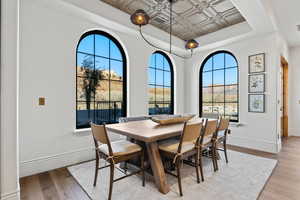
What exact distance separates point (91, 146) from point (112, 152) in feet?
4.63

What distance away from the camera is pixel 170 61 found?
4770 millimetres

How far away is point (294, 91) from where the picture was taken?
15.4 feet

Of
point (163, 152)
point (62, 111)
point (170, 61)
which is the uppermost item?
point (170, 61)

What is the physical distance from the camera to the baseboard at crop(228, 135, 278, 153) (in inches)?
129

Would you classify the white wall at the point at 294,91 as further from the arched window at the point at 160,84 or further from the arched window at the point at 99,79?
the arched window at the point at 99,79

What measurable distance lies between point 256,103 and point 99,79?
140 inches

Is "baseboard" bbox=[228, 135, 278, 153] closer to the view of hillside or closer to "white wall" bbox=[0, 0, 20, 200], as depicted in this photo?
the view of hillside

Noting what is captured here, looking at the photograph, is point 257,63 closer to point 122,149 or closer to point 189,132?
point 189,132

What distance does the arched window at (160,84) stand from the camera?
4.27 metres

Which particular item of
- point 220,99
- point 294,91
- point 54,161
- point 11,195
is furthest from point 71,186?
point 294,91

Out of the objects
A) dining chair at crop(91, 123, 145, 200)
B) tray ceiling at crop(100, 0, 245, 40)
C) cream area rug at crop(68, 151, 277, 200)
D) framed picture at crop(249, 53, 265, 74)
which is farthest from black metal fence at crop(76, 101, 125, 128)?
framed picture at crop(249, 53, 265, 74)

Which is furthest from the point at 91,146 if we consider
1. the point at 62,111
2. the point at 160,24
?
the point at 160,24

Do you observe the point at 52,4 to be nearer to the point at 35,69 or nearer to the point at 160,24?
the point at 35,69

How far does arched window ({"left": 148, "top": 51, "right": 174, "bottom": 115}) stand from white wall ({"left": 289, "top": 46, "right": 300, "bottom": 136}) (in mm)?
3686
